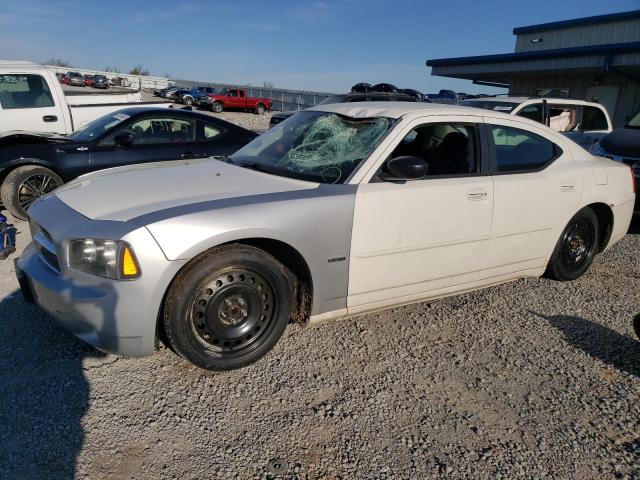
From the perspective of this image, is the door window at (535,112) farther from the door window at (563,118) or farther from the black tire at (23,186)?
the black tire at (23,186)

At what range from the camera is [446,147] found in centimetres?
370

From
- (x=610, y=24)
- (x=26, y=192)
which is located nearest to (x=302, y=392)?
(x=26, y=192)

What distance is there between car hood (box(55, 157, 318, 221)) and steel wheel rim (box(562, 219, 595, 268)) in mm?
2572

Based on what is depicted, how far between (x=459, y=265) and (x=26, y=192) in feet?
16.8

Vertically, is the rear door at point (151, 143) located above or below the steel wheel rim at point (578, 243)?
above

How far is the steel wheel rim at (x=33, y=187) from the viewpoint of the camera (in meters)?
5.84

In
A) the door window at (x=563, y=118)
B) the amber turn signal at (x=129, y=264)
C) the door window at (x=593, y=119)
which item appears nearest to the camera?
the amber turn signal at (x=129, y=264)

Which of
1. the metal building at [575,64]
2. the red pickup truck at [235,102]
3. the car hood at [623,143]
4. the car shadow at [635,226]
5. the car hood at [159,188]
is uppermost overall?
the metal building at [575,64]

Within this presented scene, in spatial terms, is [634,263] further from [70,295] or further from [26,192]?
[26,192]

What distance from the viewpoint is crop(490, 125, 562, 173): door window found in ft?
12.4

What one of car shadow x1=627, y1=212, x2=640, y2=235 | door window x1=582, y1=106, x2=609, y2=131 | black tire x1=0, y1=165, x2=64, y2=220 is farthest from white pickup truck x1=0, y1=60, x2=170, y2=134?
door window x1=582, y1=106, x2=609, y2=131

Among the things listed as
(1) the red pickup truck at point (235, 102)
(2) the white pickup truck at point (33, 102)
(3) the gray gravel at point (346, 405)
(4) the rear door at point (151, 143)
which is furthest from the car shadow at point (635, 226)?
(1) the red pickup truck at point (235, 102)

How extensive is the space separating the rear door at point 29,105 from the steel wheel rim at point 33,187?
213cm

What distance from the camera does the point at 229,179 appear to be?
3.25 metres
